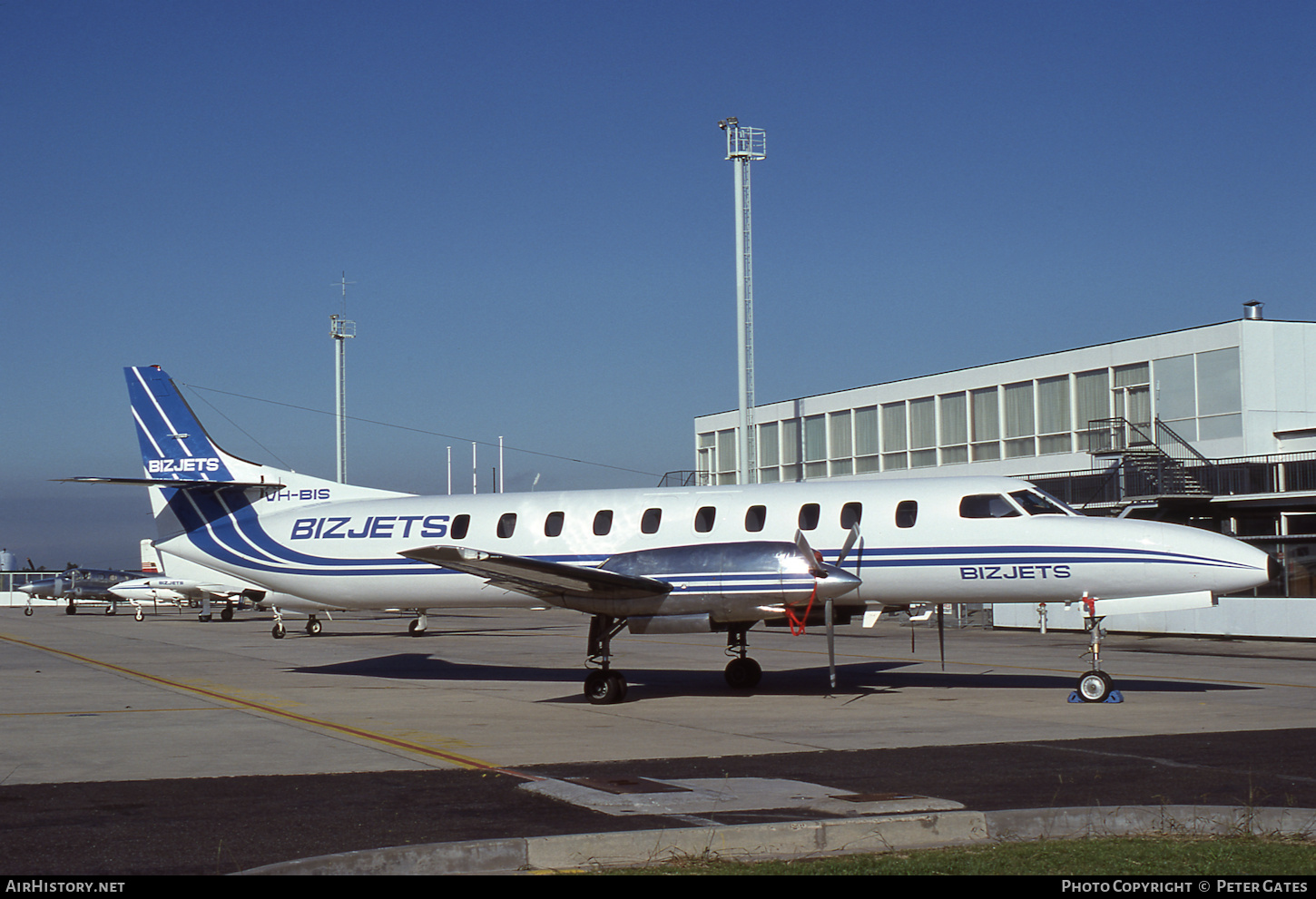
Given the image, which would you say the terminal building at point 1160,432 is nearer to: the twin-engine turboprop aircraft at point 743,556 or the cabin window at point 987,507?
the twin-engine turboprop aircraft at point 743,556

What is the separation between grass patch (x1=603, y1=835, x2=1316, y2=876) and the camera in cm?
678

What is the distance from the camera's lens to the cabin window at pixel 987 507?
17.5m

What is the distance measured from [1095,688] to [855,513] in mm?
4067

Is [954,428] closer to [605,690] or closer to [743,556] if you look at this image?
[743,556]

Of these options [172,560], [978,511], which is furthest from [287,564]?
[172,560]

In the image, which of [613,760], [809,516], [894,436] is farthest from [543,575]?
[894,436]

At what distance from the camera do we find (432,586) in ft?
66.5

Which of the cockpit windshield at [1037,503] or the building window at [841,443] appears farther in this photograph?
the building window at [841,443]

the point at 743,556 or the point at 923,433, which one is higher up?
the point at 923,433

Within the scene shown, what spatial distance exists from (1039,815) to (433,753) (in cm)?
643

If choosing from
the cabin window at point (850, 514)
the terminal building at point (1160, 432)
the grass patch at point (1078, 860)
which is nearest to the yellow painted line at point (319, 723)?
the grass patch at point (1078, 860)

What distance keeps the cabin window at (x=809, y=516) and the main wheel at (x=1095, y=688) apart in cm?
429

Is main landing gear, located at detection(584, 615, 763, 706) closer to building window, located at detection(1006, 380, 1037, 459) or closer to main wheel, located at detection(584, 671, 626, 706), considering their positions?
main wheel, located at detection(584, 671, 626, 706)

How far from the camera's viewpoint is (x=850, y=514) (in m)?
18.0
